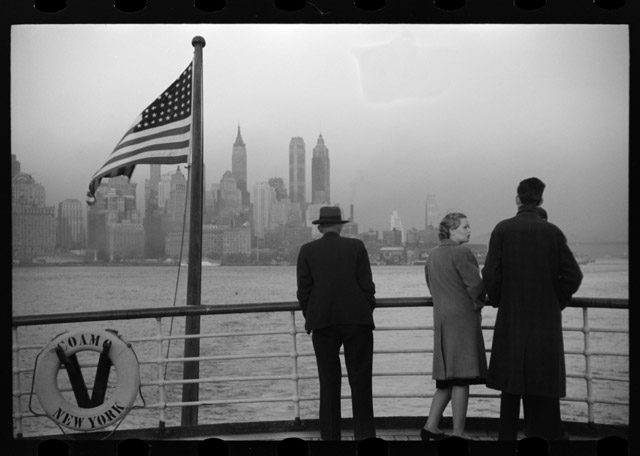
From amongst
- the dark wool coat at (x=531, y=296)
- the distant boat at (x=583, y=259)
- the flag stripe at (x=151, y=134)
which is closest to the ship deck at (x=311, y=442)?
the dark wool coat at (x=531, y=296)

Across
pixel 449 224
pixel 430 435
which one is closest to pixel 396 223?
pixel 449 224

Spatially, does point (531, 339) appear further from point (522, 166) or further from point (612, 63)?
point (612, 63)

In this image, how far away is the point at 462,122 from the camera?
5.36 meters

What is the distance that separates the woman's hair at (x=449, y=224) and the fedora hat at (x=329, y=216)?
2.14 feet

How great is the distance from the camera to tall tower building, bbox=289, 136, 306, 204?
5.21 meters

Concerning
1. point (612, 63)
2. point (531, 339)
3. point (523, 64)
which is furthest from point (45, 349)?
point (612, 63)

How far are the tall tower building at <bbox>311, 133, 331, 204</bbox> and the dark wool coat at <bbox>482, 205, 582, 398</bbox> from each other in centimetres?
118

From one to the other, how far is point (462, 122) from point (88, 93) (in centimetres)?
266

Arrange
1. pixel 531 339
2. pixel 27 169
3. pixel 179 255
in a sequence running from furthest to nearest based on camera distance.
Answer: pixel 179 255 < pixel 27 169 < pixel 531 339

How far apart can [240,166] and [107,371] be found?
1.69 m

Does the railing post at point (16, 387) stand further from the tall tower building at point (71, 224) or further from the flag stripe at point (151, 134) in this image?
the flag stripe at point (151, 134)

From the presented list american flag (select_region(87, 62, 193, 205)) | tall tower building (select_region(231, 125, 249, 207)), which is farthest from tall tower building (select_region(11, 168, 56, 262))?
tall tower building (select_region(231, 125, 249, 207))

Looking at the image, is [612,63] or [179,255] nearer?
[612,63]

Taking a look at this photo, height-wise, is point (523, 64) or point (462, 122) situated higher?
point (523, 64)
